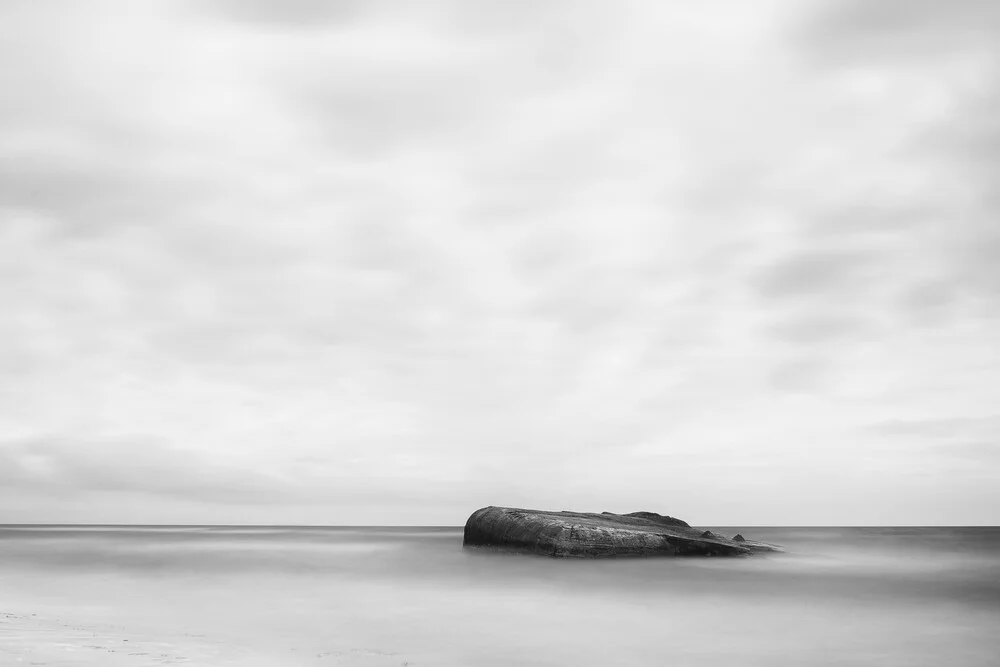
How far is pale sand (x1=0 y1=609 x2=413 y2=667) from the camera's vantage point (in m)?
9.97

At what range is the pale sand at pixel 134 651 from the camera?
997 centimetres

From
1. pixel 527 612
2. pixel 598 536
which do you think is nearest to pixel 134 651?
pixel 527 612

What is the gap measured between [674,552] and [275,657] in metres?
28.2

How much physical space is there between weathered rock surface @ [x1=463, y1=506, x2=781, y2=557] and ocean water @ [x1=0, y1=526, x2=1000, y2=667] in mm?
1427

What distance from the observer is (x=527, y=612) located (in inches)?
739

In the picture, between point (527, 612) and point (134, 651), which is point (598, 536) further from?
point (134, 651)

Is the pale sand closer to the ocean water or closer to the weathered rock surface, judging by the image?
the ocean water

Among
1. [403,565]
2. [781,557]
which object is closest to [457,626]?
[403,565]

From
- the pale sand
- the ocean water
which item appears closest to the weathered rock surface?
the ocean water

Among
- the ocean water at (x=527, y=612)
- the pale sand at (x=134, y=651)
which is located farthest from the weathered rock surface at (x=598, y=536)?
the pale sand at (x=134, y=651)

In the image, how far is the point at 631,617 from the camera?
18.1m

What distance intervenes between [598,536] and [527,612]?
16692mm

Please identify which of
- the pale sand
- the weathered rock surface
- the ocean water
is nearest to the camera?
the pale sand

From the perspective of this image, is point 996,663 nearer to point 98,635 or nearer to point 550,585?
point 550,585
